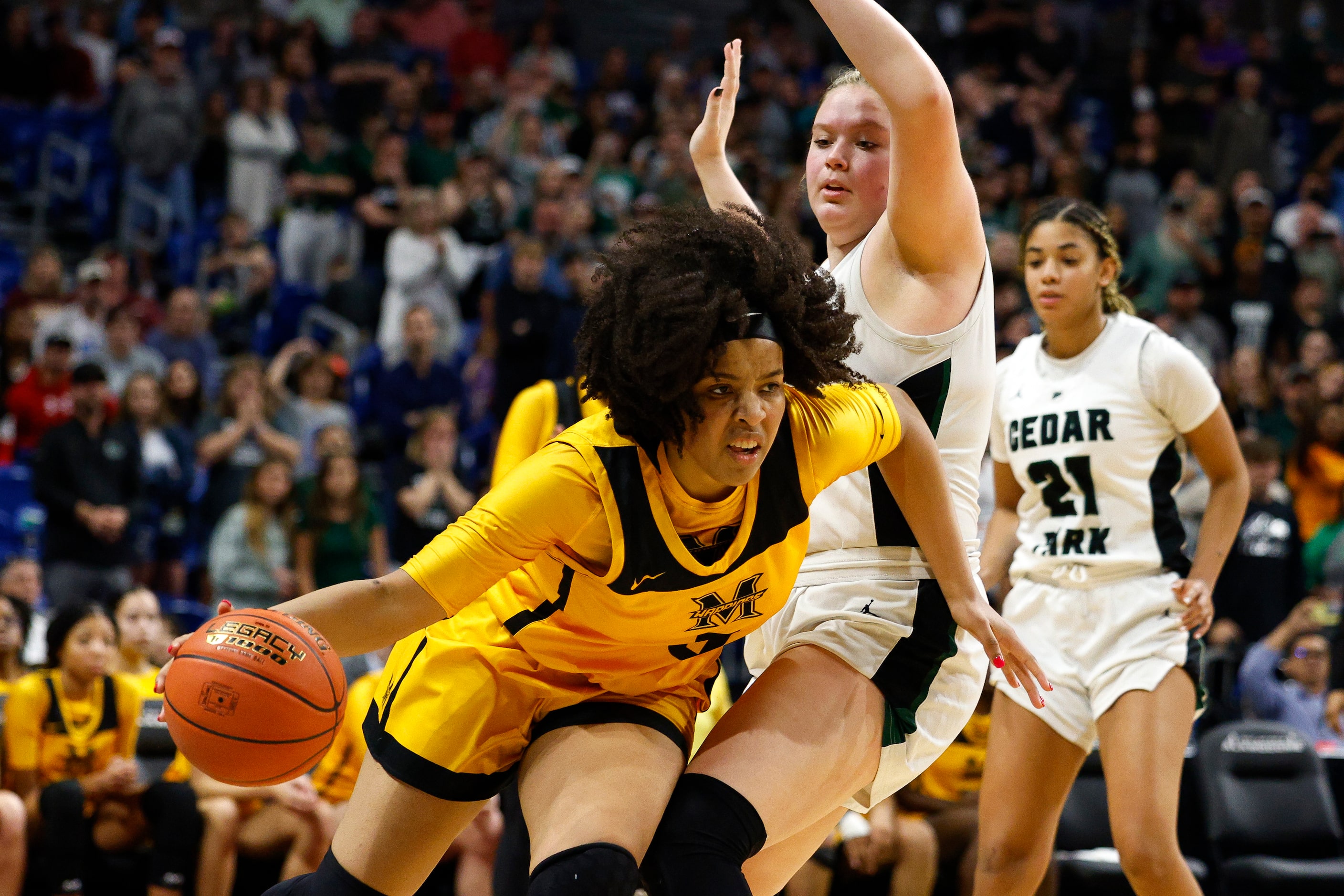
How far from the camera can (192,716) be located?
8.48 feet

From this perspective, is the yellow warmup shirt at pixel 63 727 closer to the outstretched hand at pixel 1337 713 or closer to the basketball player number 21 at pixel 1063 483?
the basketball player number 21 at pixel 1063 483

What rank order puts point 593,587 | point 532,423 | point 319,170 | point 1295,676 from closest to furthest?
point 593,587, point 532,423, point 1295,676, point 319,170

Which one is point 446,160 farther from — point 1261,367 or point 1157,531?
point 1157,531

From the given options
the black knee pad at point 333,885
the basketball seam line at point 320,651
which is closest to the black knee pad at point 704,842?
the black knee pad at point 333,885

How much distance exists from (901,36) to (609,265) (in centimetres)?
71

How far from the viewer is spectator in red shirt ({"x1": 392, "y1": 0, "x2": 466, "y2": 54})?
13.1m

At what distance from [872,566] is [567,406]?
1.84m

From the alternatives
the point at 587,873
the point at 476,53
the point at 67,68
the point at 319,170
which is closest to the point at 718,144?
the point at 587,873

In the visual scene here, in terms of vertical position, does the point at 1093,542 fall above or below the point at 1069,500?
below

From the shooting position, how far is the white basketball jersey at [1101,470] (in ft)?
13.5

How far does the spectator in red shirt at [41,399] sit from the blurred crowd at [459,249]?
24 mm

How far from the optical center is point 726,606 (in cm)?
277


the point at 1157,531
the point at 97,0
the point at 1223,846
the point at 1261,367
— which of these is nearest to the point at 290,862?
the point at 1157,531

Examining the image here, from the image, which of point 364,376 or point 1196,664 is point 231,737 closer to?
point 1196,664
